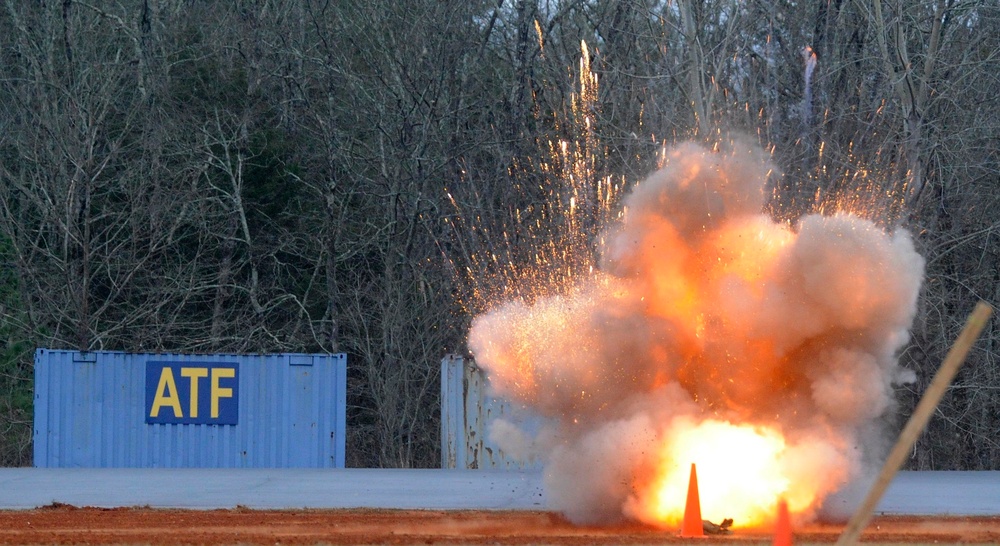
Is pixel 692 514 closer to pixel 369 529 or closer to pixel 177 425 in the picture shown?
pixel 369 529

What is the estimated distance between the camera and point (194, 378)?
21281 mm

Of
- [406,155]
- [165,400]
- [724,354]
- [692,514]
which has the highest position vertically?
[406,155]

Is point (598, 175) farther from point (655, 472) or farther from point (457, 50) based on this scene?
point (655, 472)

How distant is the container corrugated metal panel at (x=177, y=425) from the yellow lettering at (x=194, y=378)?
0.08 metres

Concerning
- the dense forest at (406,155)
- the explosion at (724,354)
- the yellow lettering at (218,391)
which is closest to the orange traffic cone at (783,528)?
the explosion at (724,354)

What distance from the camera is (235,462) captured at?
21.4m

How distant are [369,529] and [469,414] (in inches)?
329

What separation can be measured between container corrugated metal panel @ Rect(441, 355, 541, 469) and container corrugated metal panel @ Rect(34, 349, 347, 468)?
1.87 metres

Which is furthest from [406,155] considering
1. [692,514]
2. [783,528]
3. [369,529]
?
[783,528]

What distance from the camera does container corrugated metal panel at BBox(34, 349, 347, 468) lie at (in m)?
21.3

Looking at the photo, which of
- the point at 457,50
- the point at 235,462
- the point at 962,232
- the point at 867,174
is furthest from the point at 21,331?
the point at 962,232

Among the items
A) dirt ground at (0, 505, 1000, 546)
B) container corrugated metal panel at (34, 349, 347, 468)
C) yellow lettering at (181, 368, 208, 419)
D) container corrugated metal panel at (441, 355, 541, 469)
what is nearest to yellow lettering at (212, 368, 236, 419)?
container corrugated metal panel at (34, 349, 347, 468)

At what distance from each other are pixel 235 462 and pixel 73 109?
435 inches

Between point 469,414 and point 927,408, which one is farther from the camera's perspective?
point 469,414
